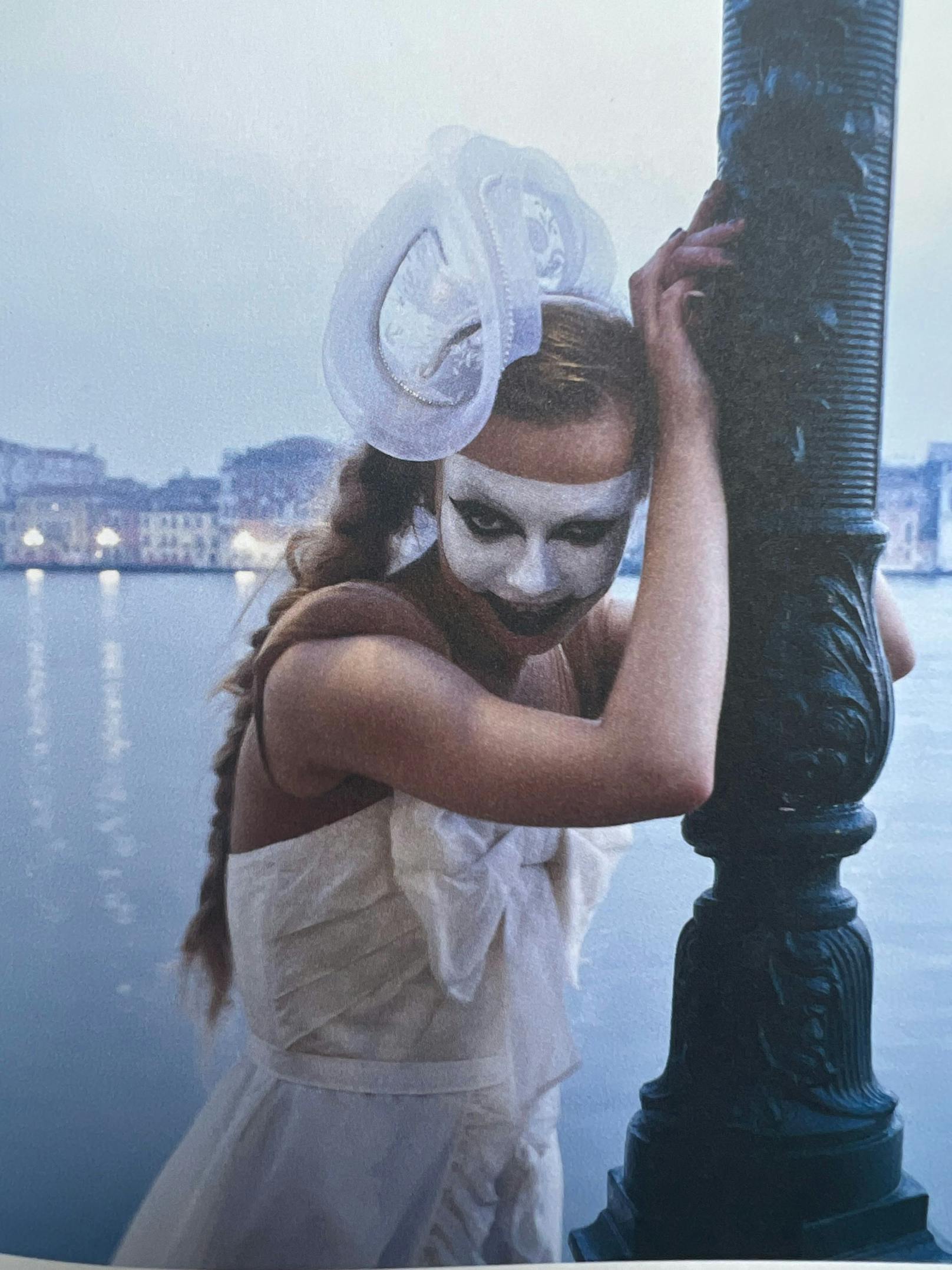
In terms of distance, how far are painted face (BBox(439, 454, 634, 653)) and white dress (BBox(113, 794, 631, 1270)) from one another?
384 millimetres

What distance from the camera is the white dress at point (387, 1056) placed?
219 centimetres

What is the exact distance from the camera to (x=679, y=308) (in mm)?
2113

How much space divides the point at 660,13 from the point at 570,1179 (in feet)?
6.70

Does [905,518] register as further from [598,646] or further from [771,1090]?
[771,1090]

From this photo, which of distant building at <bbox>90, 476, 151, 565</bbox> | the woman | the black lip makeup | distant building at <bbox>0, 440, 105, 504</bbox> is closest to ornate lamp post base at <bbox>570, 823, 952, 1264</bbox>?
the woman

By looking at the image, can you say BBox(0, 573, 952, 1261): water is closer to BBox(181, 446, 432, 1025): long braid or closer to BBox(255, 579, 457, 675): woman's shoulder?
BBox(181, 446, 432, 1025): long braid

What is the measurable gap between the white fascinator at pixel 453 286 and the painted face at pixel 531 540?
9cm

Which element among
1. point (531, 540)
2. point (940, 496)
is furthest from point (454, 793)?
point (940, 496)

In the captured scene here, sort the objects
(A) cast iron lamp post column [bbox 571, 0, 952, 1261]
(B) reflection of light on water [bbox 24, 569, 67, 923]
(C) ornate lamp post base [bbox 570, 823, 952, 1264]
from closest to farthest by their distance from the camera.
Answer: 1. (A) cast iron lamp post column [bbox 571, 0, 952, 1261]
2. (C) ornate lamp post base [bbox 570, 823, 952, 1264]
3. (B) reflection of light on water [bbox 24, 569, 67, 923]

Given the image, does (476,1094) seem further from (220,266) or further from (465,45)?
(465,45)

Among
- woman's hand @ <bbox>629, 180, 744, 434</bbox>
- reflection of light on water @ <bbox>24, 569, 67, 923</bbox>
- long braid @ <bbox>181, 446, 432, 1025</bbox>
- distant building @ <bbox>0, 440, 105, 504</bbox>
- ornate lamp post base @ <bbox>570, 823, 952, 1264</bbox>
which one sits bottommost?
ornate lamp post base @ <bbox>570, 823, 952, 1264</bbox>

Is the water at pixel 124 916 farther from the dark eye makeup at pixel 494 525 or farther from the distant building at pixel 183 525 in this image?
the dark eye makeup at pixel 494 525

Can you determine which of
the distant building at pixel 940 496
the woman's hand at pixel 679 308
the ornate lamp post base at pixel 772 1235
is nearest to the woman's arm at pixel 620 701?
the woman's hand at pixel 679 308

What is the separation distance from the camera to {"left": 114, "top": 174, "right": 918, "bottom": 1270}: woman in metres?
2.10
